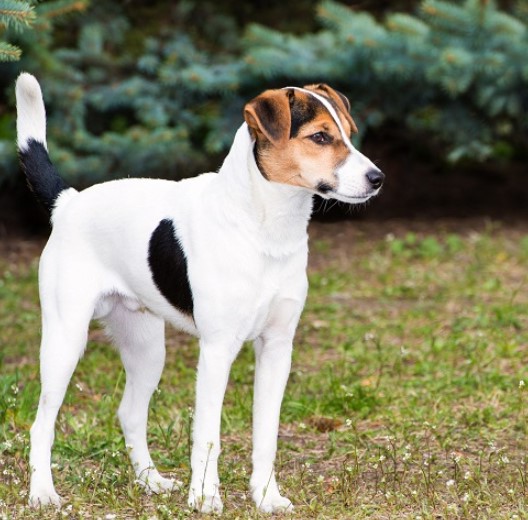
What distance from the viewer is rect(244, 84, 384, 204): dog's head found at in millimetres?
A: 3998

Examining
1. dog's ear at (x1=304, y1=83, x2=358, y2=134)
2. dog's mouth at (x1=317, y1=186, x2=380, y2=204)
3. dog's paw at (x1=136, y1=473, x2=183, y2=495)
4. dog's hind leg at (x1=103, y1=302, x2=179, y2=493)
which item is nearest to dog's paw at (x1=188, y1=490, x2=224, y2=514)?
dog's paw at (x1=136, y1=473, x2=183, y2=495)

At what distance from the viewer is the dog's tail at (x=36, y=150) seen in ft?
15.6

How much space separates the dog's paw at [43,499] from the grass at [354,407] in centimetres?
5

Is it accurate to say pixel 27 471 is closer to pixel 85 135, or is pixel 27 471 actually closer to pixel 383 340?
pixel 383 340

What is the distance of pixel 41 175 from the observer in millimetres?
4777

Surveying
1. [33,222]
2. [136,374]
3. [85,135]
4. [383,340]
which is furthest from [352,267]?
[136,374]

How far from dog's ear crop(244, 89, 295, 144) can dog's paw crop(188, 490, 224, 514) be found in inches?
54.9

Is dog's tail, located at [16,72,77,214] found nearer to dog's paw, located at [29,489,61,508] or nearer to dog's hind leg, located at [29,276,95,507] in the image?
dog's hind leg, located at [29,276,95,507]

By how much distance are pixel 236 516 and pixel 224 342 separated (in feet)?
2.22

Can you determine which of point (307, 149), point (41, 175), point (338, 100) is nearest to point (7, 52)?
point (41, 175)

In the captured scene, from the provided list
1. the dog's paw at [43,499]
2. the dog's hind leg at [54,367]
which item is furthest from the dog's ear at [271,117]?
the dog's paw at [43,499]

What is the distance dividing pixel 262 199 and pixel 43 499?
58.5 inches

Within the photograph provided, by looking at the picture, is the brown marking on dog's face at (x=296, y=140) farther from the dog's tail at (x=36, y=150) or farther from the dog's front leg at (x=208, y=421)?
the dog's tail at (x=36, y=150)

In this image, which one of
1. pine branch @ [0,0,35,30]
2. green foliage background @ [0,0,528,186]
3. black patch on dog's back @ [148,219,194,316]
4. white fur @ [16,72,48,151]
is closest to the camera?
black patch on dog's back @ [148,219,194,316]
